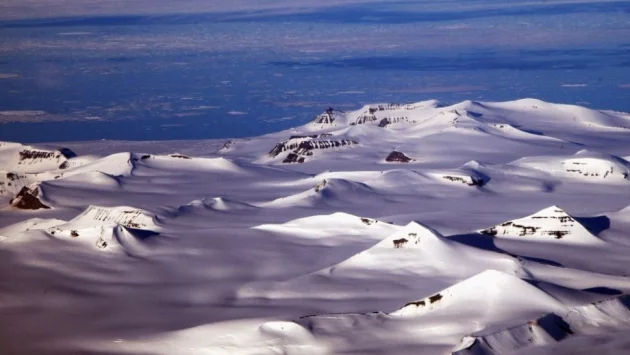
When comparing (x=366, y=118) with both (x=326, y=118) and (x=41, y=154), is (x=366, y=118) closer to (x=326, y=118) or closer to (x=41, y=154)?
(x=326, y=118)

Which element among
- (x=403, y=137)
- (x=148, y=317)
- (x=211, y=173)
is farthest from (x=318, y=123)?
(x=148, y=317)

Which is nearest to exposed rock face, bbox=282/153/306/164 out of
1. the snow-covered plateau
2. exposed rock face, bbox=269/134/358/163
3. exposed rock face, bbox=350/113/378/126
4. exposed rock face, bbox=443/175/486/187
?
exposed rock face, bbox=269/134/358/163

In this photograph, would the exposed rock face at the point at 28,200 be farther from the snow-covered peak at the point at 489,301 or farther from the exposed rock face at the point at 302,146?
the snow-covered peak at the point at 489,301

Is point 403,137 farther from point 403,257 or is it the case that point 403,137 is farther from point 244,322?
point 244,322

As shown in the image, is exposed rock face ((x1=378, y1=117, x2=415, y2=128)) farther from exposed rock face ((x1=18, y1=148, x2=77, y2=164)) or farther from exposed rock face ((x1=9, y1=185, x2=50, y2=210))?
exposed rock face ((x1=9, y1=185, x2=50, y2=210))

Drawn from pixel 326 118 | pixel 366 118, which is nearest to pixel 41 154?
pixel 326 118

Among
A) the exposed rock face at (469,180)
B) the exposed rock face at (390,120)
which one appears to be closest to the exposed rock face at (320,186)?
the exposed rock face at (469,180)
